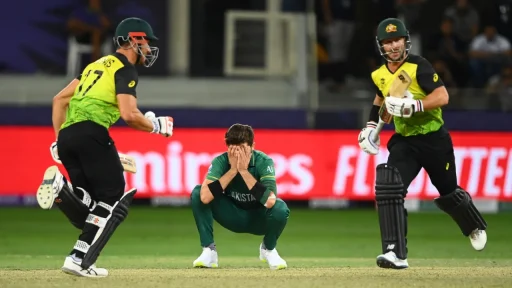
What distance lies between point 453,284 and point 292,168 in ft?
27.1

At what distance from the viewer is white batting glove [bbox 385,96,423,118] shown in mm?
8914

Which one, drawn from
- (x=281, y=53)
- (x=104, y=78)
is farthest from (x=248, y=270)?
(x=281, y=53)

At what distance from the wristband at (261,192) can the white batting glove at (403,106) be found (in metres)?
1.24

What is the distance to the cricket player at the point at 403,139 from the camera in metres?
9.14

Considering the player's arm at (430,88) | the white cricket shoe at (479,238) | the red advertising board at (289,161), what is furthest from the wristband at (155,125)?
the red advertising board at (289,161)

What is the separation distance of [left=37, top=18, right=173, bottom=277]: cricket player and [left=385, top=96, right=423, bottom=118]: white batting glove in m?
1.70

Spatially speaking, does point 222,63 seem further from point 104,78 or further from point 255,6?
point 104,78

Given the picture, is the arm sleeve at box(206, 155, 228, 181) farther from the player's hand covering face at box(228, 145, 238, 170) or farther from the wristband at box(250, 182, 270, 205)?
the wristband at box(250, 182, 270, 205)

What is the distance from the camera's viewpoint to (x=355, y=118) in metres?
17.0

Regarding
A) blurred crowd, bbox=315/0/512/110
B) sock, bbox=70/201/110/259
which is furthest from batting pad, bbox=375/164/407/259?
blurred crowd, bbox=315/0/512/110

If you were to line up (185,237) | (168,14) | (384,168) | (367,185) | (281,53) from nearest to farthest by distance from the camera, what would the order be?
(384,168)
(185,237)
(367,185)
(281,53)
(168,14)

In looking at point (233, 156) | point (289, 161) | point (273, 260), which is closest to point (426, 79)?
point (233, 156)

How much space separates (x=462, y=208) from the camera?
989cm

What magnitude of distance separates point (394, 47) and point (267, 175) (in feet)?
4.80
